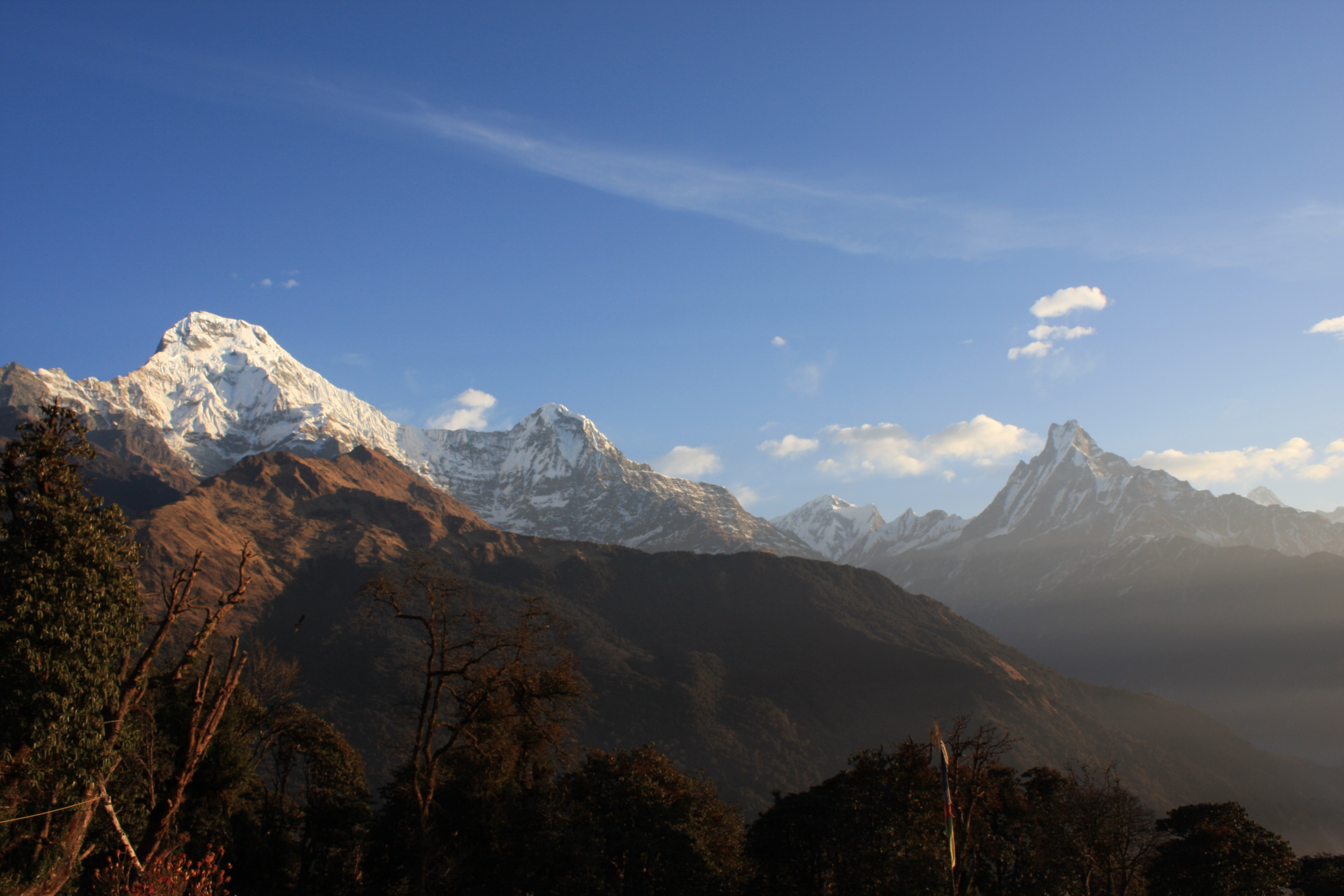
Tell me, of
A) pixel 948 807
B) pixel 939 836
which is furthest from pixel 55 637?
pixel 939 836

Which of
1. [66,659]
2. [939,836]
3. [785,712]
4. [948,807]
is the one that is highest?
[66,659]

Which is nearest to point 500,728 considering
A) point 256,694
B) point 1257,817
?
point 256,694

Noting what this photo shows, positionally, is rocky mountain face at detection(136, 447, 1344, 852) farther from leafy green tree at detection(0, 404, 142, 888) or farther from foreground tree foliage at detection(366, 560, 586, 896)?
leafy green tree at detection(0, 404, 142, 888)

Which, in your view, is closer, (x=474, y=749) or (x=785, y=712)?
(x=474, y=749)

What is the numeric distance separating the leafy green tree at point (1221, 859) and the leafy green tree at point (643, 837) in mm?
25783

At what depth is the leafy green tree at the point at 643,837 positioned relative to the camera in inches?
1287

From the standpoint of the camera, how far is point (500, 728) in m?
32.1

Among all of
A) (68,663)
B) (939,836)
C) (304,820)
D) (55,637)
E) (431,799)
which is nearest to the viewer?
(55,637)

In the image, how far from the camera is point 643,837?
114 feet

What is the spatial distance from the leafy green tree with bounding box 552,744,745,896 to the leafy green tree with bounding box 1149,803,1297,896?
25.8 metres

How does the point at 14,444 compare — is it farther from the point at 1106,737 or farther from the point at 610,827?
the point at 1106,737

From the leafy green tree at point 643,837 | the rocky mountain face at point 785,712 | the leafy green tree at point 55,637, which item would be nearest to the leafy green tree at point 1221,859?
the leafy green tree at point 643,837

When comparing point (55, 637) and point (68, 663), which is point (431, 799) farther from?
point (55, 637)

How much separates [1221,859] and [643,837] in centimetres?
3241
